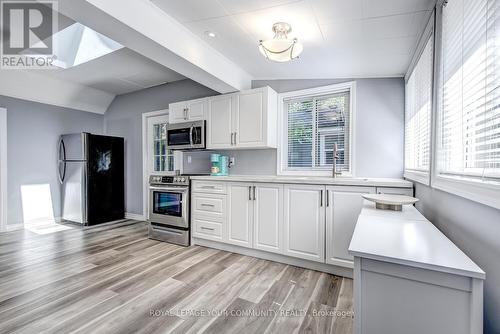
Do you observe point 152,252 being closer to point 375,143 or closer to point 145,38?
point 145,38

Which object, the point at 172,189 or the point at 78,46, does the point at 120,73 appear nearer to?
the point at 78,46

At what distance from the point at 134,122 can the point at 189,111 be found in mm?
1854

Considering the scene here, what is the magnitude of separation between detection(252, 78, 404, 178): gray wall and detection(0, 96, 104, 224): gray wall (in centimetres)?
528

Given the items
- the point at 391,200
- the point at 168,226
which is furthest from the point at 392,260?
the point at 168,226

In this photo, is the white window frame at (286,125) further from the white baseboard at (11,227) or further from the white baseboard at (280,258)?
the white baseboard at (11,227)

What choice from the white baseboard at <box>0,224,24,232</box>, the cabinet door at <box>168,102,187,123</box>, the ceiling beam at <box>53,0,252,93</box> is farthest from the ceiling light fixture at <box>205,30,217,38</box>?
the white baseboard at <box>0,224,24,232</box>

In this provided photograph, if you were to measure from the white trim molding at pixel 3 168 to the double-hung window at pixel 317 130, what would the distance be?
14.9 feet

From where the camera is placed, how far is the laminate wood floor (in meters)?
1.68

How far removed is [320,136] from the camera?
320 centimetres

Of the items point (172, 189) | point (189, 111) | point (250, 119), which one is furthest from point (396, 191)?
point (189, 111)

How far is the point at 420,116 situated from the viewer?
2.10m

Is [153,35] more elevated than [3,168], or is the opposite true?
[153,35]

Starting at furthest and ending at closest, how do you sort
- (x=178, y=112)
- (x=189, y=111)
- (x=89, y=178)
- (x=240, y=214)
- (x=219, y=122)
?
(x=89, y=178) → (x=178, y=112) → (x=189, y=111) → (x=219, y=122) → (x=240, y=214)

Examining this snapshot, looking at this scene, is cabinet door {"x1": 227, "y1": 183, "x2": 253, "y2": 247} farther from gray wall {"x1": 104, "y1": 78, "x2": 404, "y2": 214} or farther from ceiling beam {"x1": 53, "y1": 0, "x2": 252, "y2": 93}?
ceiling beam {"x1": 53, "y1": 0, "x2": 252, "y2": 93}
